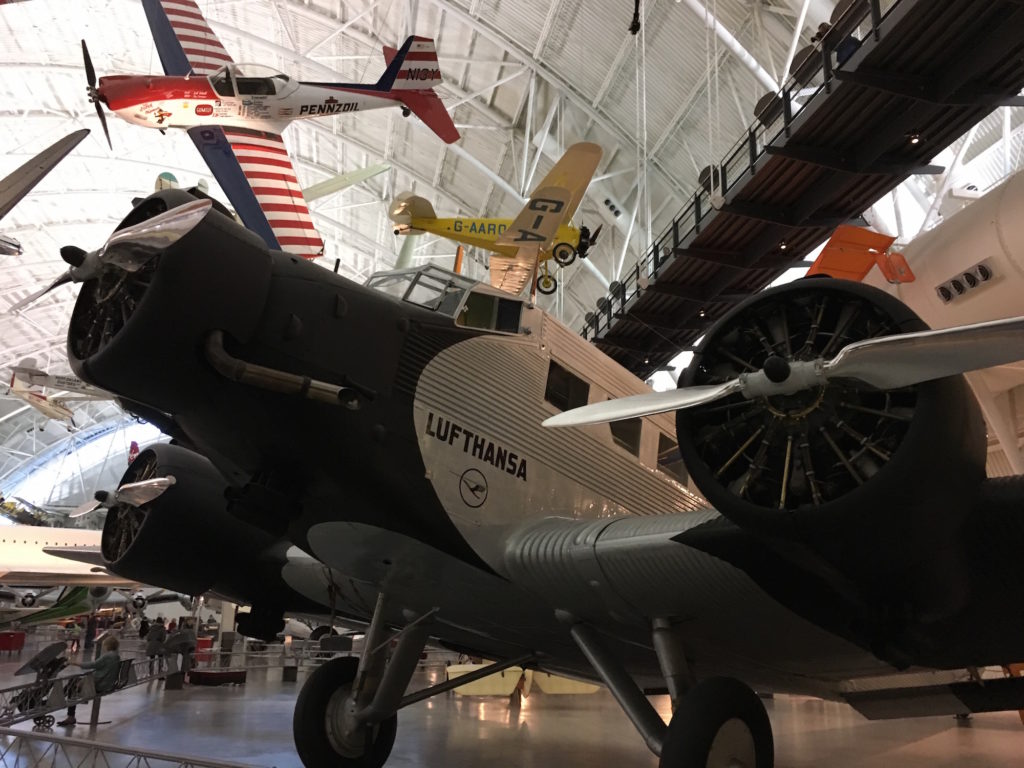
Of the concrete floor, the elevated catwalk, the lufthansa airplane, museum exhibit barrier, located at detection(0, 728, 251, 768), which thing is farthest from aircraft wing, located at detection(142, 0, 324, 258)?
the lufthansa airplane

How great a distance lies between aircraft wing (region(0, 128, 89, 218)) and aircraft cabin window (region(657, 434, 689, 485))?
6.27m

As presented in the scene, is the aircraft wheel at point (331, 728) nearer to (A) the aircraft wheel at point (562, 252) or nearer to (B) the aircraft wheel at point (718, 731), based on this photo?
(B) the aircraft wheel at point (718, 731)

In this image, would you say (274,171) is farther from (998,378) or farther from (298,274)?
(998,378)

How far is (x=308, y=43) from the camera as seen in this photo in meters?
24.8

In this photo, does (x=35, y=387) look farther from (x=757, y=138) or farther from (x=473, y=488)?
(x=473, y=488)

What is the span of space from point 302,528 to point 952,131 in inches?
416

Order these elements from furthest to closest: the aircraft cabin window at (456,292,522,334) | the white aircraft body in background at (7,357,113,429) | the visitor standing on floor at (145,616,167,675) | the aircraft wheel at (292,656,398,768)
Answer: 1. the white aircraft body in background at (7,357,113,429)
2. the visitor standing on floor at (145,616,167,675)
3. the aircraft wheel at (292,656,398,768)
4. the aircraft cabin window at (456,292,522,334)

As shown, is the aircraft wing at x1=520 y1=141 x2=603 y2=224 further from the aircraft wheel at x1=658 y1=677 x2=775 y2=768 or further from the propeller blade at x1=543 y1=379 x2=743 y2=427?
the aircraft wheel at x1=658 y1=677 x2=775 y2=768

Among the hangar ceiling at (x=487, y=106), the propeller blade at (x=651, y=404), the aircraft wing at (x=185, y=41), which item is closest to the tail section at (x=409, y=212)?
the hangar ceiling at (x=487, y=106)

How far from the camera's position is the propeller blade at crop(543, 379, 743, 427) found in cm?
376

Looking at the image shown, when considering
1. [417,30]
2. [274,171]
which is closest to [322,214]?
[417,30]

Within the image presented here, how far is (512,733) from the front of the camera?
9875 mm

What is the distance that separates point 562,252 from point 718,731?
13.3m

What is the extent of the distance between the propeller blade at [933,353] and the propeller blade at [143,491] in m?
5.90
